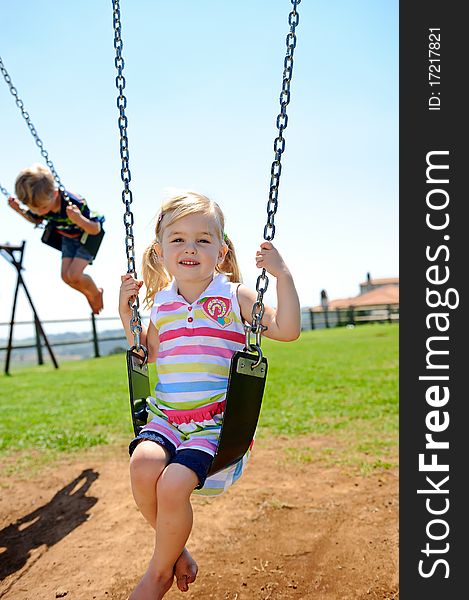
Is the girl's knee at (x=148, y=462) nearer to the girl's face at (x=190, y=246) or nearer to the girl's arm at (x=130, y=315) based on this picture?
the girl's arm at (x=130, y=315)

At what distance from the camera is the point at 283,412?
734cm

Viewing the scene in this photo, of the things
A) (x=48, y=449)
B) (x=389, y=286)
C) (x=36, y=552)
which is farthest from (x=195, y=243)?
(x=389, y=286)

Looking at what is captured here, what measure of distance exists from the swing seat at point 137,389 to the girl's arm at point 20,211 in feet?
9.01

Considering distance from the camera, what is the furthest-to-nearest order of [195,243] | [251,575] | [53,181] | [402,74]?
[53,181], [402,74], [251,575], [195,243]

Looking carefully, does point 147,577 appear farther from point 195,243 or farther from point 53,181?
point 53,181

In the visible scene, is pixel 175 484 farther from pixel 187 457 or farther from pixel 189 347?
pixel 189 347

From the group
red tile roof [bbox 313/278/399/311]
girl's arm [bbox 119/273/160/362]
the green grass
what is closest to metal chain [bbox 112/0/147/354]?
girl's arm [bbox 119/273/160/362]

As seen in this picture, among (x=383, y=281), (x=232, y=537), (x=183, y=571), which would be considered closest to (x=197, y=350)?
(x=183, y=571)

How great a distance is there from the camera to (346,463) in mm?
5164

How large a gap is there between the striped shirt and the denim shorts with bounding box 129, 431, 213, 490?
0.39ft

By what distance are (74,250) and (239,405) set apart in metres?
3.12

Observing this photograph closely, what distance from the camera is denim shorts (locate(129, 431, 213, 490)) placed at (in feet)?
7.64

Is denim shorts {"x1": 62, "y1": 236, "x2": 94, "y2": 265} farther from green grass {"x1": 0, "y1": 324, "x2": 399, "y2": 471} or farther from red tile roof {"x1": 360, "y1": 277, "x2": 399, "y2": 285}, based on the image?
red tile roof {"x1": 360, "y1": 277, "x2": 399, "y2": 285}

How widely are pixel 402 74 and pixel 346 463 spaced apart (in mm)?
3077
